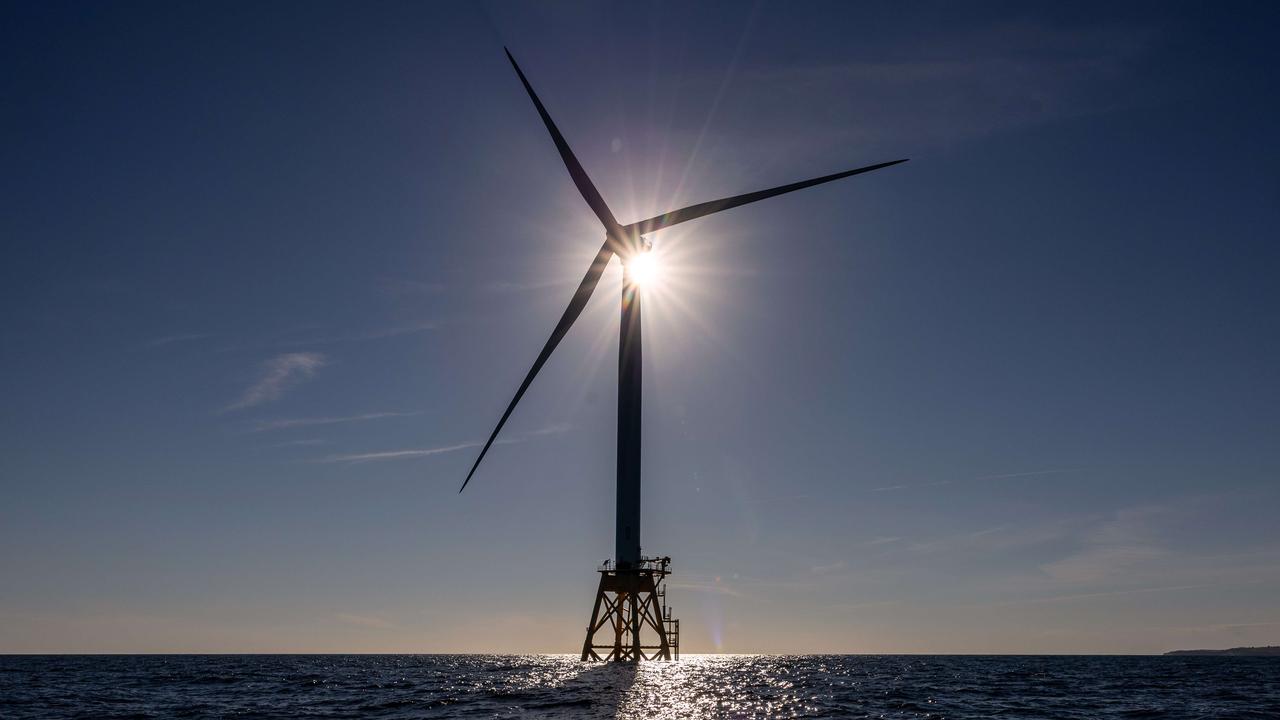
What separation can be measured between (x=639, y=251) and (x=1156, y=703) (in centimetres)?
4934

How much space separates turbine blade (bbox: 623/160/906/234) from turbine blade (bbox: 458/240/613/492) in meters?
3.63

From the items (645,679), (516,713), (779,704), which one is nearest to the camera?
(516,713)

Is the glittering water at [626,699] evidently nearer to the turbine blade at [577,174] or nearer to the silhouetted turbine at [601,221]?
the silhouetted turbine at [601,221]

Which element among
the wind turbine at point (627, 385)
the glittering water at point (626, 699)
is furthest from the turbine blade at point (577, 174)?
the glittering water at point (626, 699)

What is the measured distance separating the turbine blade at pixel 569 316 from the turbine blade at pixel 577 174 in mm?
1855

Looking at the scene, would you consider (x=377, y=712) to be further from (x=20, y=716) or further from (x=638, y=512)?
(x=638, y=512)

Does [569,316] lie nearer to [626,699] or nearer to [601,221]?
[601,221]

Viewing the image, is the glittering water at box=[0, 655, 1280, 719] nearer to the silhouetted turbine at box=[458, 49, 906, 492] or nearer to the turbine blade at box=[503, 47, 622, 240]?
the silhouetted turbine at box=[458, 49, 906, 492]

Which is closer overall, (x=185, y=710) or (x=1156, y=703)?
(x=185, y=710)

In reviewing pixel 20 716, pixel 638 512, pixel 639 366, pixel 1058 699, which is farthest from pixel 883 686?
pixel 20 716

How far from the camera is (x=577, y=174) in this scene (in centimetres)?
6631

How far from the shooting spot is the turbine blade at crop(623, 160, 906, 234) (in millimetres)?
60938

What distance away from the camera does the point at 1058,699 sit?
185 feet

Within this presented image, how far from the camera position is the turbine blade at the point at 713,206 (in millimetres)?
60938
